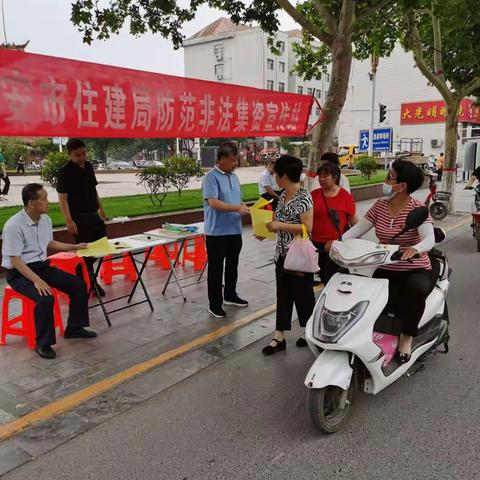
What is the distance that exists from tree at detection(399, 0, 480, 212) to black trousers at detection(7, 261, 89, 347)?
7.89 m

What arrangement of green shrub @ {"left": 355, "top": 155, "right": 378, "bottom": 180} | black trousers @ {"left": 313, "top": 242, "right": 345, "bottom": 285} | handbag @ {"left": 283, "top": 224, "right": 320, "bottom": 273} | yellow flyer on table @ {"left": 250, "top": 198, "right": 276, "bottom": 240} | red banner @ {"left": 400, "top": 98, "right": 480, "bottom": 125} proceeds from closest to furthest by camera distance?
handbag @ {"left": 283, "top": 224, "right": 320, "bottom": 273}, yellow flyer on table @ {"left": 250, "top": 198, "right": 276, "bottom": 240}, black trousers @ {"left": 313, "top": 242, "right": 345, "bottom": 285}, green shrub @ {"left": 355, "top": 155, "right": 378, "bottom": 180}, red banner @ {"left": 400, "top": 98, "right": 480, "bottom": 125}

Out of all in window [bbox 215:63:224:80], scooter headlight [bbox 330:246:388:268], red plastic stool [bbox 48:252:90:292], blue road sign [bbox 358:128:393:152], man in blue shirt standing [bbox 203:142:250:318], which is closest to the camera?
scooter headlight [bbox 330:246:388:268]

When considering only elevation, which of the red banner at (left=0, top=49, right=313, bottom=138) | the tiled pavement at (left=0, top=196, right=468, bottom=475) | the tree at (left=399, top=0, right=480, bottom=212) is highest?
the tree at (left=399, top=0, right=480, bottom=212)

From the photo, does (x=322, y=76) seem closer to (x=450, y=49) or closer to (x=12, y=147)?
(x=12, y=147)

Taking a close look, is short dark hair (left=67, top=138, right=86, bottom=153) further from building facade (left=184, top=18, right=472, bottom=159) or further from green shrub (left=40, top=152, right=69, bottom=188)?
building facade (left=184, top=18, right=472, bottom=159)

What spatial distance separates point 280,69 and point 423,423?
184ft

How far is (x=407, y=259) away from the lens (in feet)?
9.34

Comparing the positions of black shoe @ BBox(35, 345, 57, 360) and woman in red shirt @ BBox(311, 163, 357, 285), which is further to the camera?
woman in red shirt @ BBox(311, 163, 357, 285)

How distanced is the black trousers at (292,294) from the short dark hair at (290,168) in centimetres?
67

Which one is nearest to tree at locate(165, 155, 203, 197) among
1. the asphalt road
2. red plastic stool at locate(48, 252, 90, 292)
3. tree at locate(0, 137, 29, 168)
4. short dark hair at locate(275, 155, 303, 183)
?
red plastic stool at locate(48, 252, 90, 292)

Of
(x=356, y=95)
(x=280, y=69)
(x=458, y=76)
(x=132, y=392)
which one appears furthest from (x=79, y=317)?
(x=280, y=69)

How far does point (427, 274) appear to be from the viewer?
122 inches

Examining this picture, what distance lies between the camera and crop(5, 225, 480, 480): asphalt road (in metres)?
2.44

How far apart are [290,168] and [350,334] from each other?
1.34m
